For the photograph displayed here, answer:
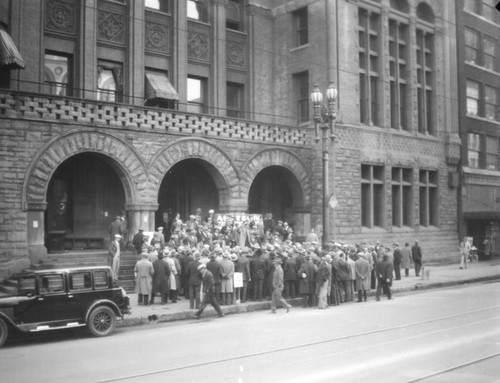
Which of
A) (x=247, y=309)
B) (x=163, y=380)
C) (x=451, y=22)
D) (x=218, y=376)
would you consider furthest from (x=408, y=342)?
(x=451, y=22)

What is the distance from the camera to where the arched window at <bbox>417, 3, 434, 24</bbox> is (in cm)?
3494

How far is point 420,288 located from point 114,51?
16.9 m

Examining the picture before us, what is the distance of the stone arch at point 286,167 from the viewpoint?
2534 centimetres

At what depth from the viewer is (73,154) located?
2023 centimetres

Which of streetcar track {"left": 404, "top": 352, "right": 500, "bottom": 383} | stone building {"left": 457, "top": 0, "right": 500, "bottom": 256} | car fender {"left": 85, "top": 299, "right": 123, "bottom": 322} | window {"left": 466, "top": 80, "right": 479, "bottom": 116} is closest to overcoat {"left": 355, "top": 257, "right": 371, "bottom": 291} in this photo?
car fender {"left": 85, "top": 299, "right": 123, "bottom": 322}

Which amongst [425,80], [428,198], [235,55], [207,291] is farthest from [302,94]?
[207,291]

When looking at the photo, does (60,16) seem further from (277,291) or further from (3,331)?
(3,331)

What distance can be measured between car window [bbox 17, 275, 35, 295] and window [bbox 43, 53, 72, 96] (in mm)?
12442

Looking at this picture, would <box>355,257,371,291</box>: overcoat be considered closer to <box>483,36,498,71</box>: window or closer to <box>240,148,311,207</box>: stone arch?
<box>240,148,311,207</box>: stone arch

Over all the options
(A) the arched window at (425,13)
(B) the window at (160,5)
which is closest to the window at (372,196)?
(A) the arched window at (425,13)

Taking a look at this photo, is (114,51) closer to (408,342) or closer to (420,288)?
(420,288)

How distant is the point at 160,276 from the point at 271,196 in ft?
42.7

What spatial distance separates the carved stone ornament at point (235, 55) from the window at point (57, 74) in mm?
8789

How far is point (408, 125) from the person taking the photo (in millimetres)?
33125
